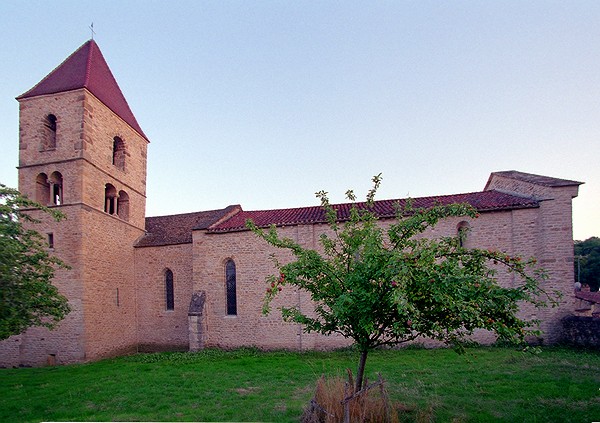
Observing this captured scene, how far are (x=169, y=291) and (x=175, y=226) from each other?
13.1 ft

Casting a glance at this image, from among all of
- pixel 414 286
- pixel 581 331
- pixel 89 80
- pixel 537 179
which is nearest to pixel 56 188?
pixel 89 80

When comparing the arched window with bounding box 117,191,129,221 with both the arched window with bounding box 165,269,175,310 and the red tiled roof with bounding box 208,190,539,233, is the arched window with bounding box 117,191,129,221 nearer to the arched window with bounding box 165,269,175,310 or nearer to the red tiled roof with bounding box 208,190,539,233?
the arched window with bounding box 165,269,175,310

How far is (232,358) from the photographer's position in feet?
50.8

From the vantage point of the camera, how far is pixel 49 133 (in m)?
18.5

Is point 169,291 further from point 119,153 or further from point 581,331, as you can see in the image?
point 581,331

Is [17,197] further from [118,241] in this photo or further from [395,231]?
[118,241]

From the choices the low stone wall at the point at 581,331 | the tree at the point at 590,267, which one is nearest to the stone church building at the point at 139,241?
the low stone wall at the point at 581,331

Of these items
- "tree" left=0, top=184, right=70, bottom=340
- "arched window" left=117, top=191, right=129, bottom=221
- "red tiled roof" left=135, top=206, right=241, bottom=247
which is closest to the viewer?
"tree" left=0, top=184, right=70, bottom=340

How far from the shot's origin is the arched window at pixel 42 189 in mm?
17769

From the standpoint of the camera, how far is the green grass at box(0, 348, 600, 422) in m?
7.96

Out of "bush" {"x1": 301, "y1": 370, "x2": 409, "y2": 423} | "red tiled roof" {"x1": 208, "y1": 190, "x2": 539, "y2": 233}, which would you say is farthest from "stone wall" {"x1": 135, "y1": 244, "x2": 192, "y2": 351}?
"bush" {"x1": 301, "y1": 370, "x2": 409, "y2": 423}

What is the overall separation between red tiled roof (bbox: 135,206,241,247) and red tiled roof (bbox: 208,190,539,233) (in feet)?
4.76

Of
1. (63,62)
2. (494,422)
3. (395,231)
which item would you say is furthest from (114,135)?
(494,422)

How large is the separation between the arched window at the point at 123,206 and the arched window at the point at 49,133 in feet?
13.4
